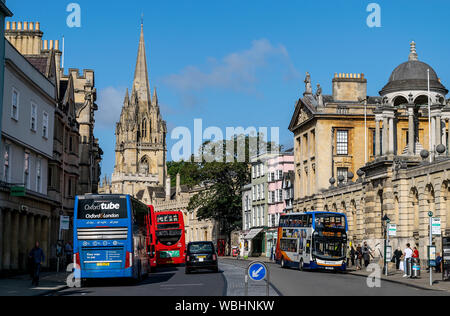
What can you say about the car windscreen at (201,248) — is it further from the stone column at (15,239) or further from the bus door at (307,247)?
the stone column at (15,239)

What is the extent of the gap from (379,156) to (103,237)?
92.0ft

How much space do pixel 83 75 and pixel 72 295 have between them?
54495mm

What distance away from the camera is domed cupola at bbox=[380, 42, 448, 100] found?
53.6 metres

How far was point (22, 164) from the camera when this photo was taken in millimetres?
41812

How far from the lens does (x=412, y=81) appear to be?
176 feet

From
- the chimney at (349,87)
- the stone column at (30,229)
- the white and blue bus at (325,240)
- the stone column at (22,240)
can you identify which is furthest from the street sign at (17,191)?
the chimney at (349,87)

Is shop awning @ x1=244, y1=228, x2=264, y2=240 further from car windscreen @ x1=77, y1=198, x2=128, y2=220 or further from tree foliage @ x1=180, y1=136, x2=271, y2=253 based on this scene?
car windscreen @ x1=77, y1=198, x2=128, y2=220

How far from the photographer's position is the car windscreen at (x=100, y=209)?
31.4 m

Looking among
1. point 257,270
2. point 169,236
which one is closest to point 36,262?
point 257,270

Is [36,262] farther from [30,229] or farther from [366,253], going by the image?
[366,253]

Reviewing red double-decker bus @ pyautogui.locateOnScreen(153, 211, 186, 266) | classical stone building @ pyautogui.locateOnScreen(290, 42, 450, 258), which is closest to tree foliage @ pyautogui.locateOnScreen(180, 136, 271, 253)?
classical stone building @ pyautogui.locateOnScreen(290, 42, 450, 258)

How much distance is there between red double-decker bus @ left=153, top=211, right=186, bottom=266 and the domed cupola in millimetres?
17841

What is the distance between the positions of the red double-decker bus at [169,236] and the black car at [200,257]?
48.7 ft
